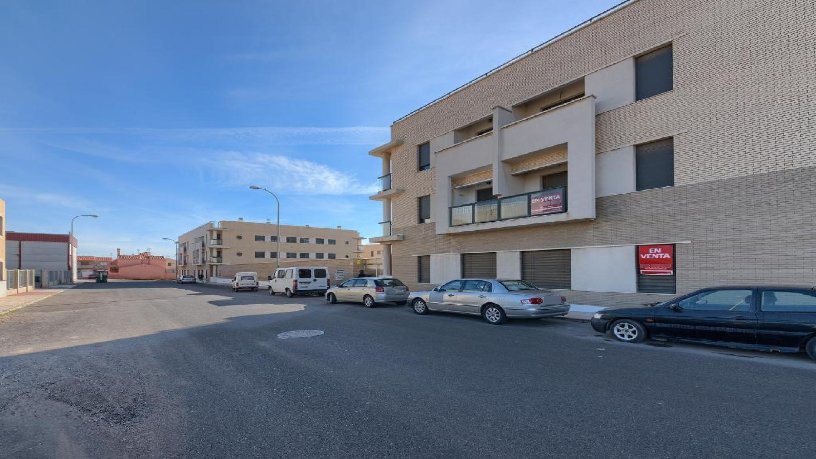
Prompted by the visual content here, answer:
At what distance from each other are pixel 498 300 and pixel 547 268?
16.3 feet

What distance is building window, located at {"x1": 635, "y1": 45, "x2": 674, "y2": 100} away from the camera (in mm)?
13086

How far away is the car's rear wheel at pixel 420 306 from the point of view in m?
14.7

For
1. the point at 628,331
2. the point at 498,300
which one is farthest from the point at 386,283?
the point at 628,331

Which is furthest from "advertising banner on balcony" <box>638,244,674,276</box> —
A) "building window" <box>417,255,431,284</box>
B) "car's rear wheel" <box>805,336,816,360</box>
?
"building window" <box>417,255,431,284</box>

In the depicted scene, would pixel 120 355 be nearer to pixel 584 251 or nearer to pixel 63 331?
pixel 63 331

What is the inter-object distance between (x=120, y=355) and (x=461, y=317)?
9.29 m

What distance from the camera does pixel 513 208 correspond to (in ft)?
54.2

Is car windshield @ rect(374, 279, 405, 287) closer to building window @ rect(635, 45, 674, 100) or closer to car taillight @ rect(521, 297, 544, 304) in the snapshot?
car taillight @ rect(521, 297, 544, 304)

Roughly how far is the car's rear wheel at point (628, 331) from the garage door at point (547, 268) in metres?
6.06

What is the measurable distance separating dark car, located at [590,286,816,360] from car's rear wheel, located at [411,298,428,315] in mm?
6890

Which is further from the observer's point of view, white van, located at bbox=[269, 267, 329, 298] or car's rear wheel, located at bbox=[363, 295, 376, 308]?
white van, located at bbox=[269, 267, 329, 298]

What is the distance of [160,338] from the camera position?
9797mm

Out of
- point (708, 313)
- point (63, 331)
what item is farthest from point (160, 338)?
point (708, 313)

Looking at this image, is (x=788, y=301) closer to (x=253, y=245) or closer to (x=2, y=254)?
(x=2, y=254)
